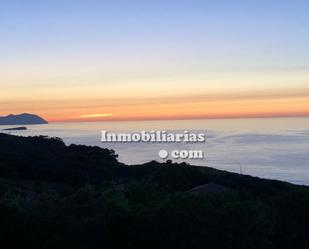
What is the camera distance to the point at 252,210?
12.5 m

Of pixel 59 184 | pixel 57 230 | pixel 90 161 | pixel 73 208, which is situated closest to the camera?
pixel 57 230

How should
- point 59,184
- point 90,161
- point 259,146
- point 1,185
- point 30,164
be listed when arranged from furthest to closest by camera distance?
point 259,146, point 90,161, point 30,164, point 59,184, point 1,185

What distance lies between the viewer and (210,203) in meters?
12.3

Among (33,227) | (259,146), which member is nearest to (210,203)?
(33,227)

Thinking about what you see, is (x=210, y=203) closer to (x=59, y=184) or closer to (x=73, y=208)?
(x=73, y=208)

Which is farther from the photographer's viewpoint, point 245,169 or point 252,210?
point 245,169

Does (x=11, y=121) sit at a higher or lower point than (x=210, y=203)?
higher

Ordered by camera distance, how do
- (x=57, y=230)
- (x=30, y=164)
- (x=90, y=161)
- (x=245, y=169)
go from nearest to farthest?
(x=57, y=230), (x=30, y=164), (x=90, y=161), (x=245, y=169)

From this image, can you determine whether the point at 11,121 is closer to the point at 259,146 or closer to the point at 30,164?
the point at 259,146

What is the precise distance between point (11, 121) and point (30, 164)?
6120 inches

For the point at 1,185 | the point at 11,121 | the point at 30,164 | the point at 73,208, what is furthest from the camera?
the point at 11,121

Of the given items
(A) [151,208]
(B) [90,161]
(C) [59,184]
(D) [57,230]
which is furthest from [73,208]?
(B) [90,161]

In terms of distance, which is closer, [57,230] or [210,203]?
[57,230]

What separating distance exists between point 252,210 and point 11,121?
176 meters
